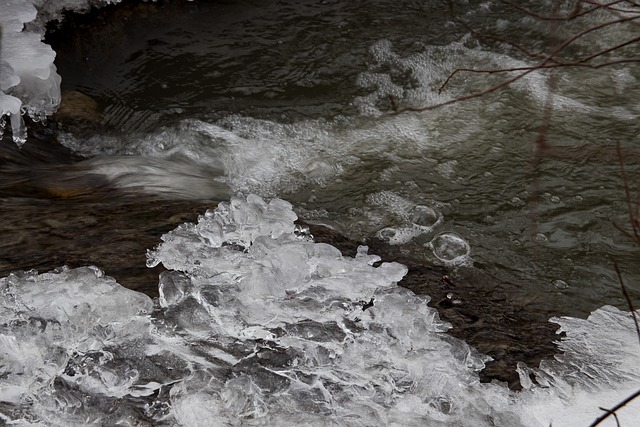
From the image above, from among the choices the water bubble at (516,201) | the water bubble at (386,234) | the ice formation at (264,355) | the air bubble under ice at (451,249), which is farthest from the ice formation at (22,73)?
the water bubble at (516,201)

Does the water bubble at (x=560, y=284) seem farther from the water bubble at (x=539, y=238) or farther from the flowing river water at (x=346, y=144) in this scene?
the water bubble at (x=539, y=238)

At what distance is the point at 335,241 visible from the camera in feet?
12.0

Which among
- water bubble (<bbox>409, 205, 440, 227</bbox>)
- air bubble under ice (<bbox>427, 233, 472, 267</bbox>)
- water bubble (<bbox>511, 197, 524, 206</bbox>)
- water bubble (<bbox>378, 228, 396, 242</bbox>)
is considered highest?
water bubble (<bbox>511, 197, 524, 206</bbox>)

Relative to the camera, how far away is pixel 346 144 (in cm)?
495

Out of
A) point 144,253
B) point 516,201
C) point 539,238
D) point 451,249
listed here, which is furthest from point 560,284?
point 144,253

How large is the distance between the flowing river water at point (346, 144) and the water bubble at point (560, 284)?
2cm

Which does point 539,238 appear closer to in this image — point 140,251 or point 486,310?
point 486,310

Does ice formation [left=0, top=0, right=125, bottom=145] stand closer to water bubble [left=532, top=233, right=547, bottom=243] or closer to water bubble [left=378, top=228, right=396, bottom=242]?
water bubble [left=378, top=228, right=396, bottom=242]

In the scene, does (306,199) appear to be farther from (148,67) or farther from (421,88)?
(148,67)

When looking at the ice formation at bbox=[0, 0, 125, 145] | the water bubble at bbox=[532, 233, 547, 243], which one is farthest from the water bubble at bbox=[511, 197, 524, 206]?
the ice formation at bbox=[0, 0, 125, 145]

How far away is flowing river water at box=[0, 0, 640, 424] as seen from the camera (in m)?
3.68

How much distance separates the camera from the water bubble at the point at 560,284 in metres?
3.72

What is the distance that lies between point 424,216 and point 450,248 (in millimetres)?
321

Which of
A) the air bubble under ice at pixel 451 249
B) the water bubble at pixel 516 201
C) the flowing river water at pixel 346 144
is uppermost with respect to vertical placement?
the flowing river water at pixel 346 144
